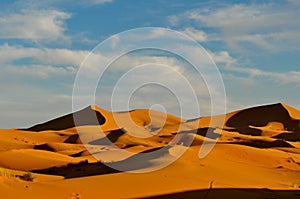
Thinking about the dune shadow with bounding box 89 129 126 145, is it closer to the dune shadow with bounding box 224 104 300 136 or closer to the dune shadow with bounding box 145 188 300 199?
the dune shadow with bounding box 224 104 300 136

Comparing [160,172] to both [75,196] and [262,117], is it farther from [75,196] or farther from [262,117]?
[262,117]

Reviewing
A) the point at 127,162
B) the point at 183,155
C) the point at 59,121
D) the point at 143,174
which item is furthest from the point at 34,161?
the point at 59,121

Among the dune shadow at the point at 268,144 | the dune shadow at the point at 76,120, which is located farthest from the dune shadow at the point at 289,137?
the dune shadow at the point at 76,120

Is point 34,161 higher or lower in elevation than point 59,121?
lower

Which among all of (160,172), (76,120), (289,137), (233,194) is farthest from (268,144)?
(76,120)

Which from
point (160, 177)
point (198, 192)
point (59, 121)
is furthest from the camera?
point (59, 121)

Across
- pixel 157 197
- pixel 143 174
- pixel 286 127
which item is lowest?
pixel 157 197

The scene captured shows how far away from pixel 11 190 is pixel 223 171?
8.13m

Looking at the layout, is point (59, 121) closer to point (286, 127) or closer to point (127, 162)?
point (286, 127)

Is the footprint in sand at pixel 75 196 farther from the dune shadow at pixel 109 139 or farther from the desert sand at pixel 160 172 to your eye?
the dune shadow at pixel 109 139

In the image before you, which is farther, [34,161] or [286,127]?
[286,127]

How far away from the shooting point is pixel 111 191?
472 inches

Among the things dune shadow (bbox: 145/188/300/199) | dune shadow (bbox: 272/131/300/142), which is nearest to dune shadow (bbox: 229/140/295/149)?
dune shadow (bbox: 272/131/300/142)

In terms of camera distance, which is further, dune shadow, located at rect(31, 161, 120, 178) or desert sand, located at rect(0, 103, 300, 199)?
dune shadow, located at rect(31, 161, 120, 178)
